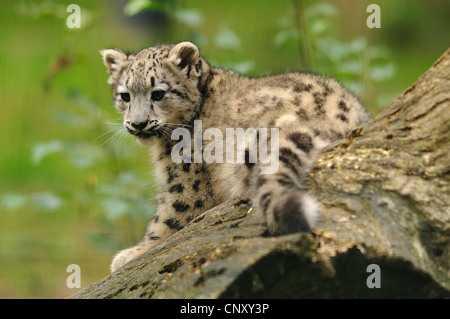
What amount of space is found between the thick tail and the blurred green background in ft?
6.46

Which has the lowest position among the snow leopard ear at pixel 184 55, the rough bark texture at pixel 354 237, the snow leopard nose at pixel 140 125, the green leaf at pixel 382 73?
the rough bark texture at pixel 354 237

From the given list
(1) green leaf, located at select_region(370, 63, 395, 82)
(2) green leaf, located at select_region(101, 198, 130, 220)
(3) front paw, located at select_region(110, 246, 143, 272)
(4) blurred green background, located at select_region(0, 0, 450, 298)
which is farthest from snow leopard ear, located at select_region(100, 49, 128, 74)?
(1) green leaf, located at select_region(370, 63, 395, 82)

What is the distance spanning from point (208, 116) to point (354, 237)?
75.2 inches

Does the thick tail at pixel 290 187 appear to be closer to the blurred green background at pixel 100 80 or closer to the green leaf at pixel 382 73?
the blurred green background at pixel 100 80

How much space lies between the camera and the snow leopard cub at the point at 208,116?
3709mm

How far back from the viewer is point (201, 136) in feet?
15.0

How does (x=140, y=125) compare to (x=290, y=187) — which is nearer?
(x=290, y=187)

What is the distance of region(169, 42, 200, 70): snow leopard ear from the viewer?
485 cm

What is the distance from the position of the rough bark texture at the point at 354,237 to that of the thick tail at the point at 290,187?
0.06m

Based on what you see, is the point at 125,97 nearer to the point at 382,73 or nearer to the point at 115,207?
the point at 115,207

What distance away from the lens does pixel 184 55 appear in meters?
4.91

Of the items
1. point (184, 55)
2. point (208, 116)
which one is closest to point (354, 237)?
point (208, 116)

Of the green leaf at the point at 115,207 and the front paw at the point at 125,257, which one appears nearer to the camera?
the front paw at the point at 125,257

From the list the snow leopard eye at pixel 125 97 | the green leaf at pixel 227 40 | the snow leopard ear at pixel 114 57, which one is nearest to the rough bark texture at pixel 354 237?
the snow leopard eye at pixel 125 97
